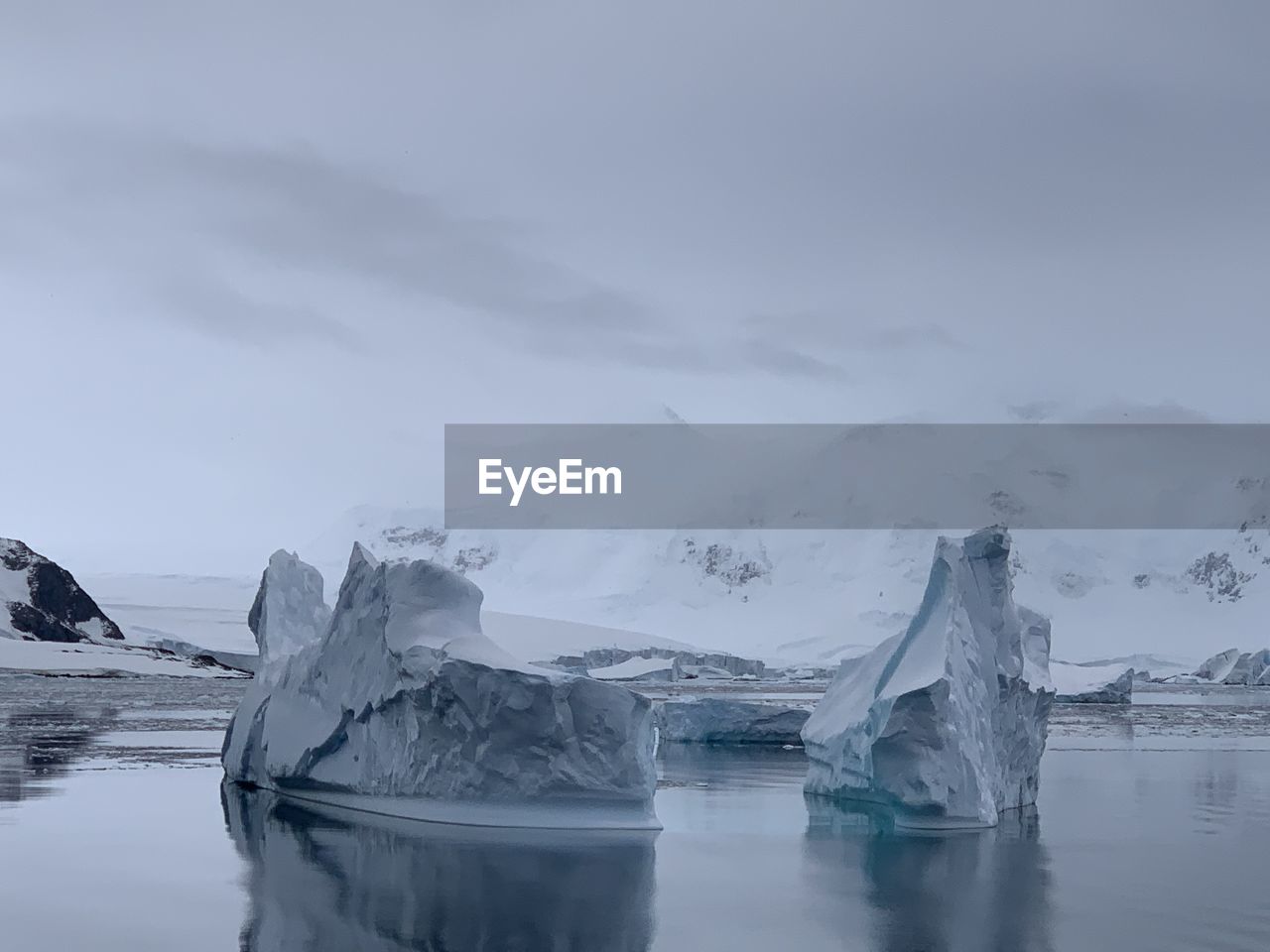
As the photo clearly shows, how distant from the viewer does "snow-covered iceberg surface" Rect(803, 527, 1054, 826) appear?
15531 millimetres

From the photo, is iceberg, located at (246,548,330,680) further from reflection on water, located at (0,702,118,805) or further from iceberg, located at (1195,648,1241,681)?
iceberg, located at (1195,648,1241,681)

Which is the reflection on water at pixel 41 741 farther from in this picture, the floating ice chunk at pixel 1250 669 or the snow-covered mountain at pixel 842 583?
the snow-covered mountain at pixel 842 583

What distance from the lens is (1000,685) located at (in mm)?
16953

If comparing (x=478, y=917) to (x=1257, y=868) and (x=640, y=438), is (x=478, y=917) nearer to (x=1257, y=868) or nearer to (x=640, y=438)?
(x=1257, y=868)

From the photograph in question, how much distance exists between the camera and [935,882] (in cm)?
1184

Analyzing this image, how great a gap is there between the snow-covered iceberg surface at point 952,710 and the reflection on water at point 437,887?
3.30m

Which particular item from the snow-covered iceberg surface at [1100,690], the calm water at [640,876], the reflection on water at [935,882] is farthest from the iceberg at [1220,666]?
the reflection on water at [935,882]

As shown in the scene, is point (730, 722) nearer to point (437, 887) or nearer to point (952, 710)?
point (952, 710)

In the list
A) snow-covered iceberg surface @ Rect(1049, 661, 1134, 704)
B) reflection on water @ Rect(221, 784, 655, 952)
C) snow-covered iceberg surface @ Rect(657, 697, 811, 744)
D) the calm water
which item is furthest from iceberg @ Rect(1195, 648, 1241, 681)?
reflection on water @ Rect(221, 784, 655, 952)

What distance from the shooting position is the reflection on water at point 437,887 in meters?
9.34

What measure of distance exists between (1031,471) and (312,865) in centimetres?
17612

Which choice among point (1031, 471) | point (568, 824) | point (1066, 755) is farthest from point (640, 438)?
point (568, 824)

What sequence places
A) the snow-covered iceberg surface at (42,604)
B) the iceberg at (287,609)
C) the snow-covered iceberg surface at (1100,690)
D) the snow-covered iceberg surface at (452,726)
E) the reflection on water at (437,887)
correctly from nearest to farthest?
1. the reflection on water at (437,887)
2. the snow-covered iceberg surface at (452,726)
3. the iceberg at (287,609)
4. the snow-covered iceberg surface at (1100,690)
5. the snow-covered iceberg surface at (42,604)

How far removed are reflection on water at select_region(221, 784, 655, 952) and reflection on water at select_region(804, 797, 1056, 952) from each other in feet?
5.27
